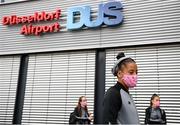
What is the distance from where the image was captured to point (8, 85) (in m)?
10.5

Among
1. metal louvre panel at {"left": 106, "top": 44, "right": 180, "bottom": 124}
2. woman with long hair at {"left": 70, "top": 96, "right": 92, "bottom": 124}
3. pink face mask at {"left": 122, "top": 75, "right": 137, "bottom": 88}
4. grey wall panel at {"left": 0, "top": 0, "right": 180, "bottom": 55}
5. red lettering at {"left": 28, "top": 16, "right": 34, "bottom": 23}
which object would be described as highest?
red lettering at {"left": 28, "top": 16, "right": 34, "bottom": 23}

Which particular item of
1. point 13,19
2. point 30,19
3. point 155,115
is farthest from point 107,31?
point 13,19

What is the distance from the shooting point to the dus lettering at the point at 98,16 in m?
9.15

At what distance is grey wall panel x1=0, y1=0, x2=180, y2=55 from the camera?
848 cm

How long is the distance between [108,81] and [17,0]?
4.73m

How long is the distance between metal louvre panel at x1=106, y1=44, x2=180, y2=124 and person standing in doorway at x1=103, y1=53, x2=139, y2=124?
577cm

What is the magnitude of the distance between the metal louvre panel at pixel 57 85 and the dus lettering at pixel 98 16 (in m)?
0.88

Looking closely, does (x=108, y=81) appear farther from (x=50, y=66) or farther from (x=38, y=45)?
(x=38, y=45)

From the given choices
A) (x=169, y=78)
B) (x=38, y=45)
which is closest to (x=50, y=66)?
(x=38, y=45)

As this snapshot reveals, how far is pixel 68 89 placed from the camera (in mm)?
9445

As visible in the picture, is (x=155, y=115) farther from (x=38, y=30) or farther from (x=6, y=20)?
(x=6, y=20)

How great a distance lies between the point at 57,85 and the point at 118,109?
7469mm

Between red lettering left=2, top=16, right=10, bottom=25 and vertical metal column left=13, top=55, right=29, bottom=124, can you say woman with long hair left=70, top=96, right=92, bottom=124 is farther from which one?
red lettering left=2, top=16, right=10, bottom=25

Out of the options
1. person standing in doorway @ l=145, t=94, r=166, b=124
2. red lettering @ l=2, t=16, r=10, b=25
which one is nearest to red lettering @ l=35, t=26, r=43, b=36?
red lettering @ l=2, t=16, r=10, b=25
